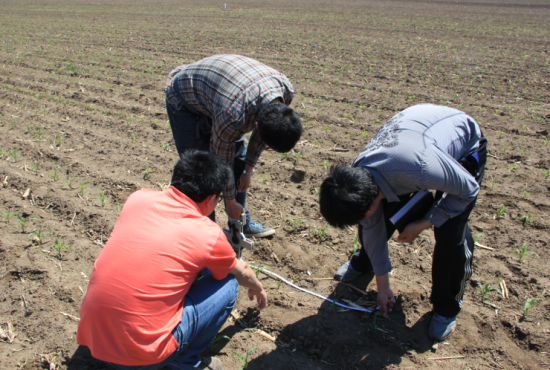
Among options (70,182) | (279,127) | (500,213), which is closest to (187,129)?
(279,127)

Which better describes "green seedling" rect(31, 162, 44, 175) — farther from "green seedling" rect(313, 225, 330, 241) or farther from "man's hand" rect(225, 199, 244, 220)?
"green seedling" rect(313, 225, 330, 241)

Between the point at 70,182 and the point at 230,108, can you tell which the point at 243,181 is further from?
the point at 70,182

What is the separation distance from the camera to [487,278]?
2963 millimetres

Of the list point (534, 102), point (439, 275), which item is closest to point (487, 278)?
point (439, 275)

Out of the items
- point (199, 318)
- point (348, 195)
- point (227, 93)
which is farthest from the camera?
point (227, 93)

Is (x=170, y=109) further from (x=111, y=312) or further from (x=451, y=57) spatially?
(x=451, y=57)

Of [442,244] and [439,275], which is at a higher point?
[442,244]

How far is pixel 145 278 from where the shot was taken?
1.74 m

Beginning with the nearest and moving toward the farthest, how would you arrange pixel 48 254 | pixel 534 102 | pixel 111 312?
1. pixel 111 312
2. pixel 48 254
3. pixel 534 102

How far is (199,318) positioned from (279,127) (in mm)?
1144

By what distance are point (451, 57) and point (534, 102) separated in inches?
145

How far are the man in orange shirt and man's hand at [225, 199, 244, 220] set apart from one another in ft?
2.61

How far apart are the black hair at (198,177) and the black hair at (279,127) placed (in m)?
0.38

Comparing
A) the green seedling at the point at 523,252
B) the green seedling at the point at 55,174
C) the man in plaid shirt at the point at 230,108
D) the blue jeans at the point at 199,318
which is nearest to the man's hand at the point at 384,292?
the blue jeans at the point at 199,318
